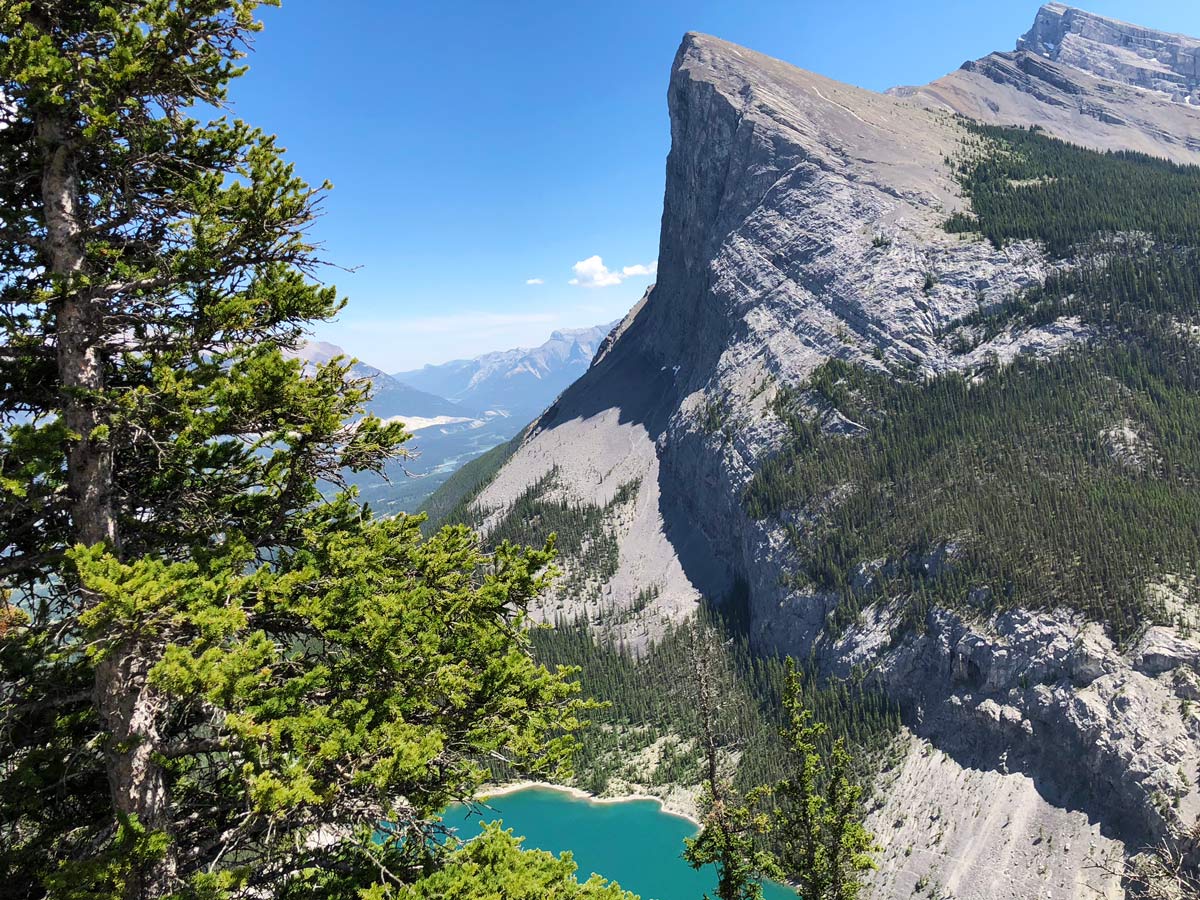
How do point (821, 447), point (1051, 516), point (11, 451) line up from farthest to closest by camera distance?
point (821, 447), point (1051, 516), point (11, 451)

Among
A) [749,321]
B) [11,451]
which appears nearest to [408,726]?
[11,451]

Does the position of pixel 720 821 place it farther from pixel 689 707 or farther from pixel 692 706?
pixel 689 707

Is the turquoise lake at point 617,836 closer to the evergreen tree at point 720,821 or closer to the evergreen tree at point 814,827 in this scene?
the evergreen tree at point 814,827

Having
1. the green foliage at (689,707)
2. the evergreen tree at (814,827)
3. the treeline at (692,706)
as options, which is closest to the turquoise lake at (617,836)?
the treeline at (692,706)

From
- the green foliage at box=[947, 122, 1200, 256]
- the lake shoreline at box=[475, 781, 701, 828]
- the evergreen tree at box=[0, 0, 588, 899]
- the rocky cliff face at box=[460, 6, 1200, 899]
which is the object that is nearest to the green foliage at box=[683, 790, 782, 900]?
the evergreen tree at box=[0, 0, 588, 899]

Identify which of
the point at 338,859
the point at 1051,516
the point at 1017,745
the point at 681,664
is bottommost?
the point at 681,664

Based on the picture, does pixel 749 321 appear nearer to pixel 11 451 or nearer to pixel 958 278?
pixel 958 278

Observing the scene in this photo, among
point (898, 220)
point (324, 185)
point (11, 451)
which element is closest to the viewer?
point (11, 451)
